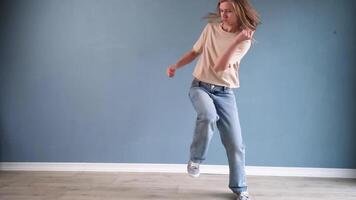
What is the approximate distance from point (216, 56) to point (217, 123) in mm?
426

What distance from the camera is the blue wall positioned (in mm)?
2729

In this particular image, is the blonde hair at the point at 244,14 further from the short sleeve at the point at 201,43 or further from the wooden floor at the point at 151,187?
the wooden floor at the point at 151,187

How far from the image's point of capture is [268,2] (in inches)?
106

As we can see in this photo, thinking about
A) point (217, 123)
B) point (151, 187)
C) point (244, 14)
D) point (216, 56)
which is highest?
point (244, 14)

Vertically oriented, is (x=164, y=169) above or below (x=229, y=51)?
below

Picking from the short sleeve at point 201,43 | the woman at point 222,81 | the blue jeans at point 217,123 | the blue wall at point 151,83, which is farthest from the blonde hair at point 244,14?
the blue wall at point 151,83

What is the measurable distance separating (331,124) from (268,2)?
3.54 ft

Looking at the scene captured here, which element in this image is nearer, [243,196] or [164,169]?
[243,196]

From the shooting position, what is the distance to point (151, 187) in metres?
2.52

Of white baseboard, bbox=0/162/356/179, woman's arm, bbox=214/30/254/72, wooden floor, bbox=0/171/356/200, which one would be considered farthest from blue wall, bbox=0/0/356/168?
woman's arm, bbox=214/30/254/72

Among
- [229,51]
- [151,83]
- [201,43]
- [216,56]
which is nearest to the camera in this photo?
[229,51]

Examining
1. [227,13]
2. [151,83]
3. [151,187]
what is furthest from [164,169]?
[227,13]

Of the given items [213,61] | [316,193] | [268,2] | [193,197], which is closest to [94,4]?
[213,61]

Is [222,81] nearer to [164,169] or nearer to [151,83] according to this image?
[151,83]
